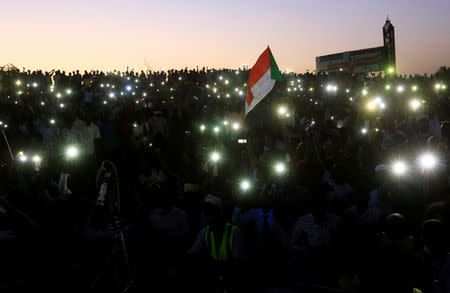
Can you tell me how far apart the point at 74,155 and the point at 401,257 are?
25.0 feet

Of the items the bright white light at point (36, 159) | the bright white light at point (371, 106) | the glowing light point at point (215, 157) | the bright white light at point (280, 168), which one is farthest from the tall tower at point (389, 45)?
the bright white light at point (36, 159)

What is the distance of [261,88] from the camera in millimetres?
8273

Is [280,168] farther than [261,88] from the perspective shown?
No

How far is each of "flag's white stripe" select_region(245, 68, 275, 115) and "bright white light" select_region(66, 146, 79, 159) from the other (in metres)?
4.49

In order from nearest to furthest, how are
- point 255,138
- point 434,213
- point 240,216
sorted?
point 434,213, point 240,216, point 255,138

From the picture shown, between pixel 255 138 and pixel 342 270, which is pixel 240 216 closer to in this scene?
pixel 342 270

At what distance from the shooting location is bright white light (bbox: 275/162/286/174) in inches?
308

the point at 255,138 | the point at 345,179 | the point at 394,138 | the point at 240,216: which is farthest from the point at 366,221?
the point at 394,138

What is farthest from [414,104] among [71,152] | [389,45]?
[71,152]

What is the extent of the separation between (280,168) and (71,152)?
208 inches

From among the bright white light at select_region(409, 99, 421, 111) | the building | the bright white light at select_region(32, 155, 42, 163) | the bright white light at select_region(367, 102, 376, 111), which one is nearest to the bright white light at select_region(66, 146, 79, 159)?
the bright white light at select_region(32, 155, 42, 163)

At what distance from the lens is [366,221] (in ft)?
20.0

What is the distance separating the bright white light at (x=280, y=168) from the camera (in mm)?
7828

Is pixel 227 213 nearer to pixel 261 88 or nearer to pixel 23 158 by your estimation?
pixel 261 88
